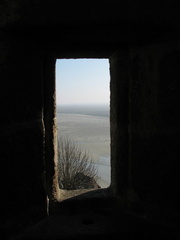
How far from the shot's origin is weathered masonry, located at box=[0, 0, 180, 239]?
3.16ft

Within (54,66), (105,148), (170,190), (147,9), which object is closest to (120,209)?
(170,190)

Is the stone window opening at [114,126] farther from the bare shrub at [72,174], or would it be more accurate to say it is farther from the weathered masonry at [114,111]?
the bare shrub at [72,174]

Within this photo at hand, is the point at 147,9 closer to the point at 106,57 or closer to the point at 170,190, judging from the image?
the point at 106,57

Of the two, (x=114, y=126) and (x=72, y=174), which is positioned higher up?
(x=114, y=126)

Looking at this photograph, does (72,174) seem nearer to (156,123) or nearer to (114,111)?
(114,111)

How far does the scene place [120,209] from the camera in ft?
4.21

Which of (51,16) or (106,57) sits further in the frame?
(106,57)

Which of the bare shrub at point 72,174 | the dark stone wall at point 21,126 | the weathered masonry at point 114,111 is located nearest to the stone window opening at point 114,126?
the weathered masonry at point 114,111

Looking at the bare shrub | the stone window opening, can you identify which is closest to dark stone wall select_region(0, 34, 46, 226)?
the stone window opening

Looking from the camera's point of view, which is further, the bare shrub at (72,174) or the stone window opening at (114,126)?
the bare shrub at (72,174)

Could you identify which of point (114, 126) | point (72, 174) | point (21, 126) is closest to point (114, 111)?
point (114, 126)

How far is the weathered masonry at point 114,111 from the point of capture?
3.16 feet

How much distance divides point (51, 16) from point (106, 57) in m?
0.47

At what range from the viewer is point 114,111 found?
129 cm
